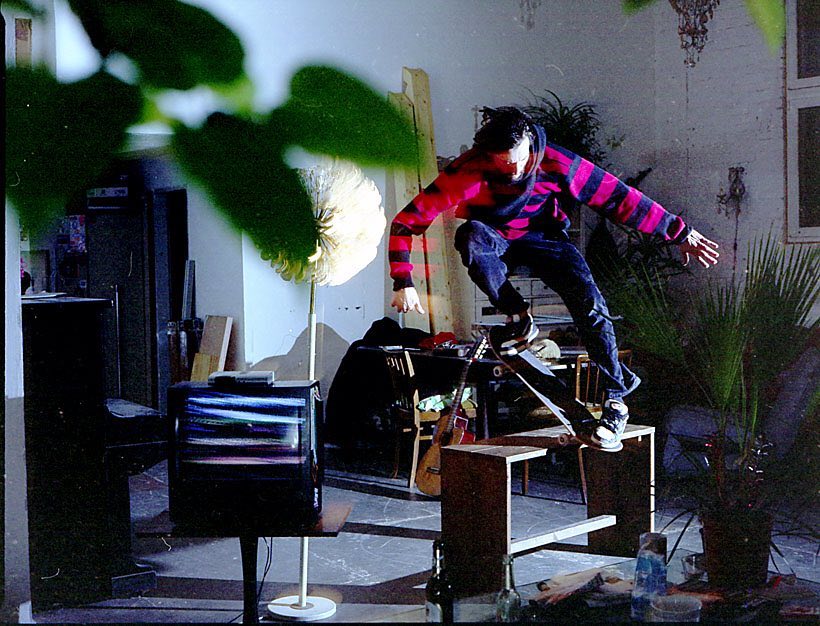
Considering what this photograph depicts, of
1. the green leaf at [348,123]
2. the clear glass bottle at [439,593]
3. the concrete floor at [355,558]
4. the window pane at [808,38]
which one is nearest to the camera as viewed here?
the green leaf at [348,123]

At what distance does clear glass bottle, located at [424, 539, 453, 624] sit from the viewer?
2.01m

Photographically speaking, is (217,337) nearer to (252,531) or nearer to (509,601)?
(252,531)

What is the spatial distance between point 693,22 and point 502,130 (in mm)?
735

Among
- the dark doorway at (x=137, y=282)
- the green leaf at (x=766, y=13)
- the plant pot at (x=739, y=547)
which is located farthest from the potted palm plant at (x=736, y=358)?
the green leaf at (x=766, y=13)

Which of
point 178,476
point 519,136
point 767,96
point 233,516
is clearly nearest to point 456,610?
point 233,516

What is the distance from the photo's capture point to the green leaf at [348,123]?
94 cm

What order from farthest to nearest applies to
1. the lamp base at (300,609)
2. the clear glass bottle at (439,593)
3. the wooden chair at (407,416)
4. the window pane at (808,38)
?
the wooden chair at (407,416) < the lamp base at (300,609) < the window pane at (808,38) < the clear glass bottle at (439,593)

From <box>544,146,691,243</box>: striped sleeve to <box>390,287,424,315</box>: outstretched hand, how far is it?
51cm

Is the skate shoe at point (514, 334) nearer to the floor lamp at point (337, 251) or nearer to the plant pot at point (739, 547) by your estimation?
the floor lamp at point (337, 251)

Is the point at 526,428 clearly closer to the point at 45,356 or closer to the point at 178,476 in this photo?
the point at 178,476

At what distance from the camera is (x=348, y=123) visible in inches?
37.4

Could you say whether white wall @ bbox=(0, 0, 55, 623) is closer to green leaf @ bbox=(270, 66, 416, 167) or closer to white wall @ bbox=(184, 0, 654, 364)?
white wall @ bbox=(184, 0, 654, 364)

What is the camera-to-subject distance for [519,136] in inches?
93.6

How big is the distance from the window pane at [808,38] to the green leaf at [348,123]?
1.99 metres
